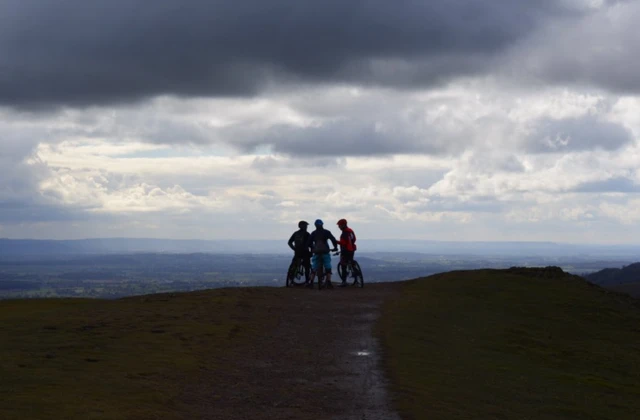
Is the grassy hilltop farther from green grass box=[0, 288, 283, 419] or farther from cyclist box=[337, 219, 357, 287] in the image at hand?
cyclist box=[337, 219, 357, 287]

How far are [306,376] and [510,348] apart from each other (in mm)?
9636

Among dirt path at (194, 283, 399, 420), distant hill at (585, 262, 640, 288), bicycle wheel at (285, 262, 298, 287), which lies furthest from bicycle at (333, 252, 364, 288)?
distant hill at (585, 262, 640, 288)

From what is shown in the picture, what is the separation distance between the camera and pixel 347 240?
33.3 meters

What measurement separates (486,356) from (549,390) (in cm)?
285

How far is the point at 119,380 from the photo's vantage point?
14445 mm

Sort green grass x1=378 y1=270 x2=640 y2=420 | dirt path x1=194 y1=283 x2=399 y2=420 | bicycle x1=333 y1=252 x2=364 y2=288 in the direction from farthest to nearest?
bicycle x1=333 y1=252 x2=364 y2=288, green grass x1=378 y1=270 x2=640 y2=420, dirt path x1=194 y1=283 x2=399 y2=420

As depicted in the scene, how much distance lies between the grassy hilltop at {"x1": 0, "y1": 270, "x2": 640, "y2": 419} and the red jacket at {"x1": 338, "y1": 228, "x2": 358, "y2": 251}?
287cm

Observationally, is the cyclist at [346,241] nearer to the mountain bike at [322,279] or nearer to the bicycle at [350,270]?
the bicycle at [350,270]

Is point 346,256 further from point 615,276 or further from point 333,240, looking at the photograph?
point 615,276

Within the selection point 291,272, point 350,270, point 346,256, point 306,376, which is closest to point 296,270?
point 291,272

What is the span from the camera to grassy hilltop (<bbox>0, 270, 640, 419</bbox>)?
13680 mm

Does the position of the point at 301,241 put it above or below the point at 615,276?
above

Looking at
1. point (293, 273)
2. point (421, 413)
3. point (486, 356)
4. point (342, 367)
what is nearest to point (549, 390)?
point (486, 356)

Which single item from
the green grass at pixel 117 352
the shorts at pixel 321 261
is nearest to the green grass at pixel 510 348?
the shorts at pixel 321 261
